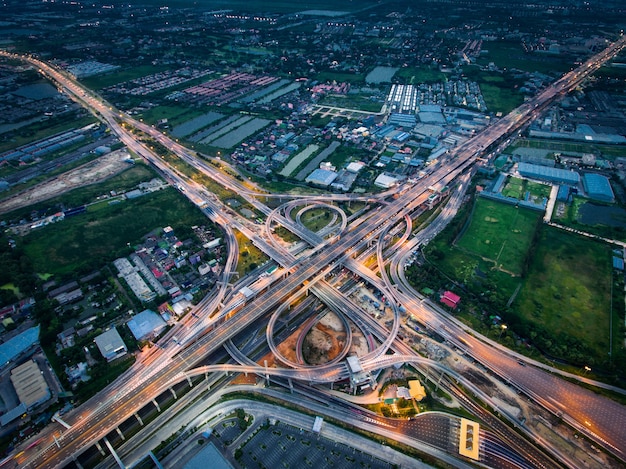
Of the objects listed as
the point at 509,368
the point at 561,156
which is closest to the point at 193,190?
the point at 509,368

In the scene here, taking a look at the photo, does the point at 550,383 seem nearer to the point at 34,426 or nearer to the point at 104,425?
the point at 104,425

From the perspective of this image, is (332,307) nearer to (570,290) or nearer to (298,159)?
(570,290)

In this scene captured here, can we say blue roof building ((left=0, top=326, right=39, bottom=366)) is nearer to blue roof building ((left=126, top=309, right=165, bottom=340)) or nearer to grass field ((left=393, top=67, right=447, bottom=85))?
blue roof building ((left=126, top=309, right=165, bottom=340))

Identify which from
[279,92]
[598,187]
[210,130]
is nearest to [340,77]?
[279,92]

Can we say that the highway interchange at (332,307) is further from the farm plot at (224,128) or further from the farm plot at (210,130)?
the farm plot at (210,130)

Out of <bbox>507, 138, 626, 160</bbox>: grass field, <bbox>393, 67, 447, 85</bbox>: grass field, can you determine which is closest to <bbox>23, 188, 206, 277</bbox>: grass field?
<bbox>507, 138, 626, 160</bbox>: grass field
